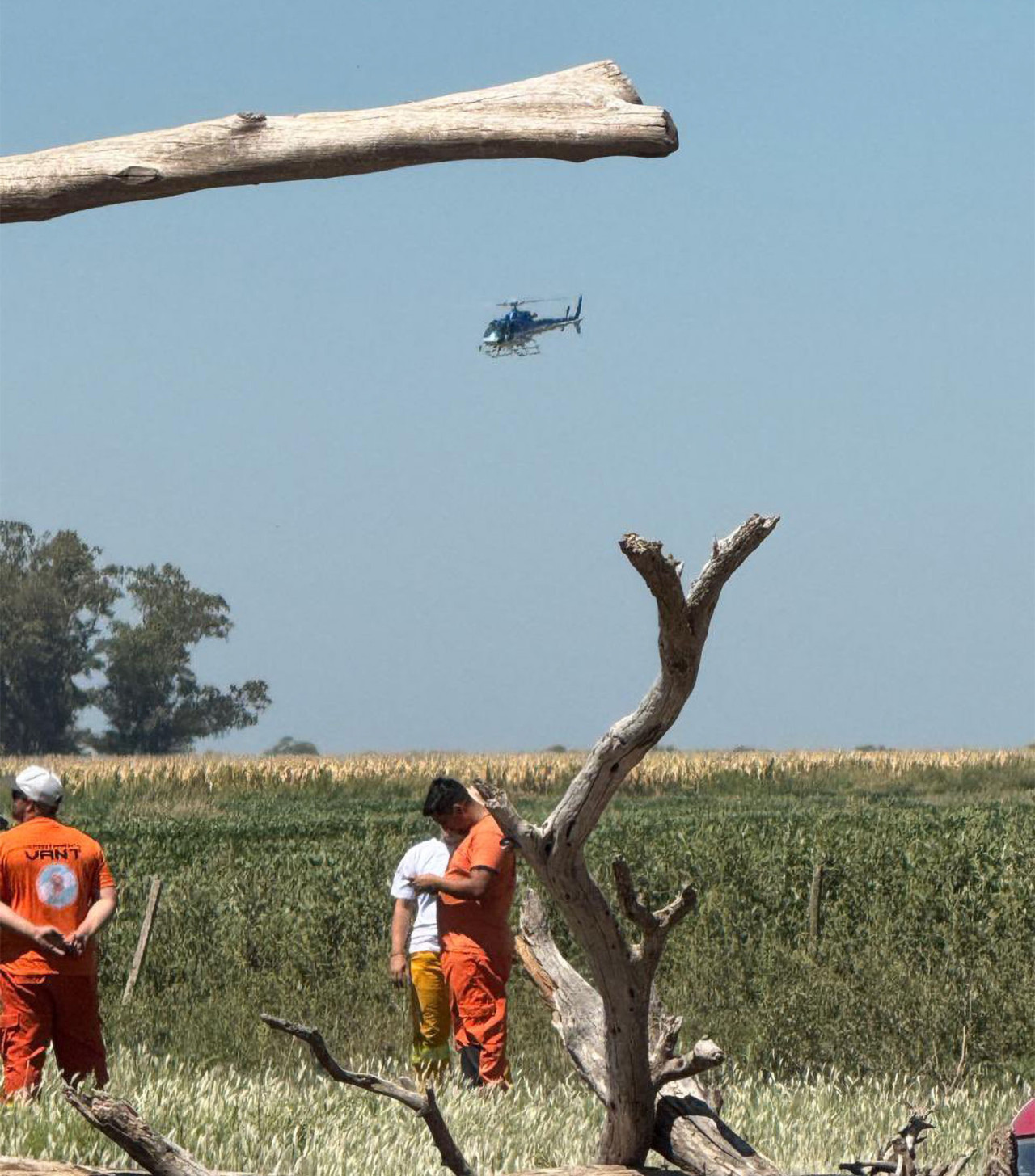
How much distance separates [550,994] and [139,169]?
2560mm

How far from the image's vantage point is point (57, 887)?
761 cm

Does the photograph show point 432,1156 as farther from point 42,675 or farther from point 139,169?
point 42,675

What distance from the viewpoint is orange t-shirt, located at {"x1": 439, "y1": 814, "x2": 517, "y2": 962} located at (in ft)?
27.0

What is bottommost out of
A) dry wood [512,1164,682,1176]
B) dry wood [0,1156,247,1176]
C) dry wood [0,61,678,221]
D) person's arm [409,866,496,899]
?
dry wood [512,1164,682,1176]

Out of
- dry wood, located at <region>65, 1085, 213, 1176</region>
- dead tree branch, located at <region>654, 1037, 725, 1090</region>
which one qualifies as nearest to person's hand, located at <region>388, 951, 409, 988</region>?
dead tree branch, located at <region>654, 1037, 725, 1090</region>

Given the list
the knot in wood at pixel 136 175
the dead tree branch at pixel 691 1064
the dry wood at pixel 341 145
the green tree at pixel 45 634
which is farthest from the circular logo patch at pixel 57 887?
the green tree at pixel 45 634

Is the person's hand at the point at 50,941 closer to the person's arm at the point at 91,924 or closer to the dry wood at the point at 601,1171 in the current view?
the person's arm at the point at 91,924

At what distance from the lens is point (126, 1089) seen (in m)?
8.11

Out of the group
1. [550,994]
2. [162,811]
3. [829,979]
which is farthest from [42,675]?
[550,994]

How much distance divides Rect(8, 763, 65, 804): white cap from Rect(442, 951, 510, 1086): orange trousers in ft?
6.62

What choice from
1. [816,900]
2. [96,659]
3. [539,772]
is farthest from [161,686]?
[816,900]

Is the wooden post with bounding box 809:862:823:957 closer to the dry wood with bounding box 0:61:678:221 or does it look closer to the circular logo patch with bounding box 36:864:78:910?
the circular logo patch with bounding box 36:864:78:910

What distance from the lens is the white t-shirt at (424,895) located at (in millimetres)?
8727

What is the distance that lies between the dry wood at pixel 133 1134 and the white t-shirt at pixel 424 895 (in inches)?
173
